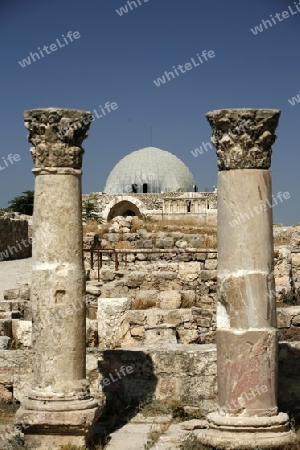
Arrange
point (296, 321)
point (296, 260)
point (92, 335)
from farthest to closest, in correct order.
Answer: point (296, 260) < point (92, 335) < point (296, 321)

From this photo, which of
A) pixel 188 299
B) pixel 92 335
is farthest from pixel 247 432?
pixel 188 299

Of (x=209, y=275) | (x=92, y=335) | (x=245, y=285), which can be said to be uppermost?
(x=245, y=285)

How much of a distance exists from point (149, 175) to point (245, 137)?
5818 cm

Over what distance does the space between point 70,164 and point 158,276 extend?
8.26m

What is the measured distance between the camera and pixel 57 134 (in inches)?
379

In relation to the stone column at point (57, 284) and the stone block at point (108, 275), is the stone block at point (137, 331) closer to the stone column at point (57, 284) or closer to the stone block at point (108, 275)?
the stone column at point (57, 284)

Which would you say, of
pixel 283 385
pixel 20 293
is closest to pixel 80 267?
pixel 283 385

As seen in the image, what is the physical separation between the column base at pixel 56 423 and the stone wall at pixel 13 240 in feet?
56.9

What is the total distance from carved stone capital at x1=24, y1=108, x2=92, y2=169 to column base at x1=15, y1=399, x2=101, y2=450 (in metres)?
2.48

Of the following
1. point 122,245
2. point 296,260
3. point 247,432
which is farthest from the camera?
point 122,245

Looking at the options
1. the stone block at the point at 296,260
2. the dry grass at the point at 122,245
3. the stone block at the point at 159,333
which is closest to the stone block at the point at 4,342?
the stone block at the point at 159,333

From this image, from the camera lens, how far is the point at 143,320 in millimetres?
13594

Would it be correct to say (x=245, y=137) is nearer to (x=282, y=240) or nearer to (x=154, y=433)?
(x=154, y=433)

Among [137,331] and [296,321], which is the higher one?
[296,321]
